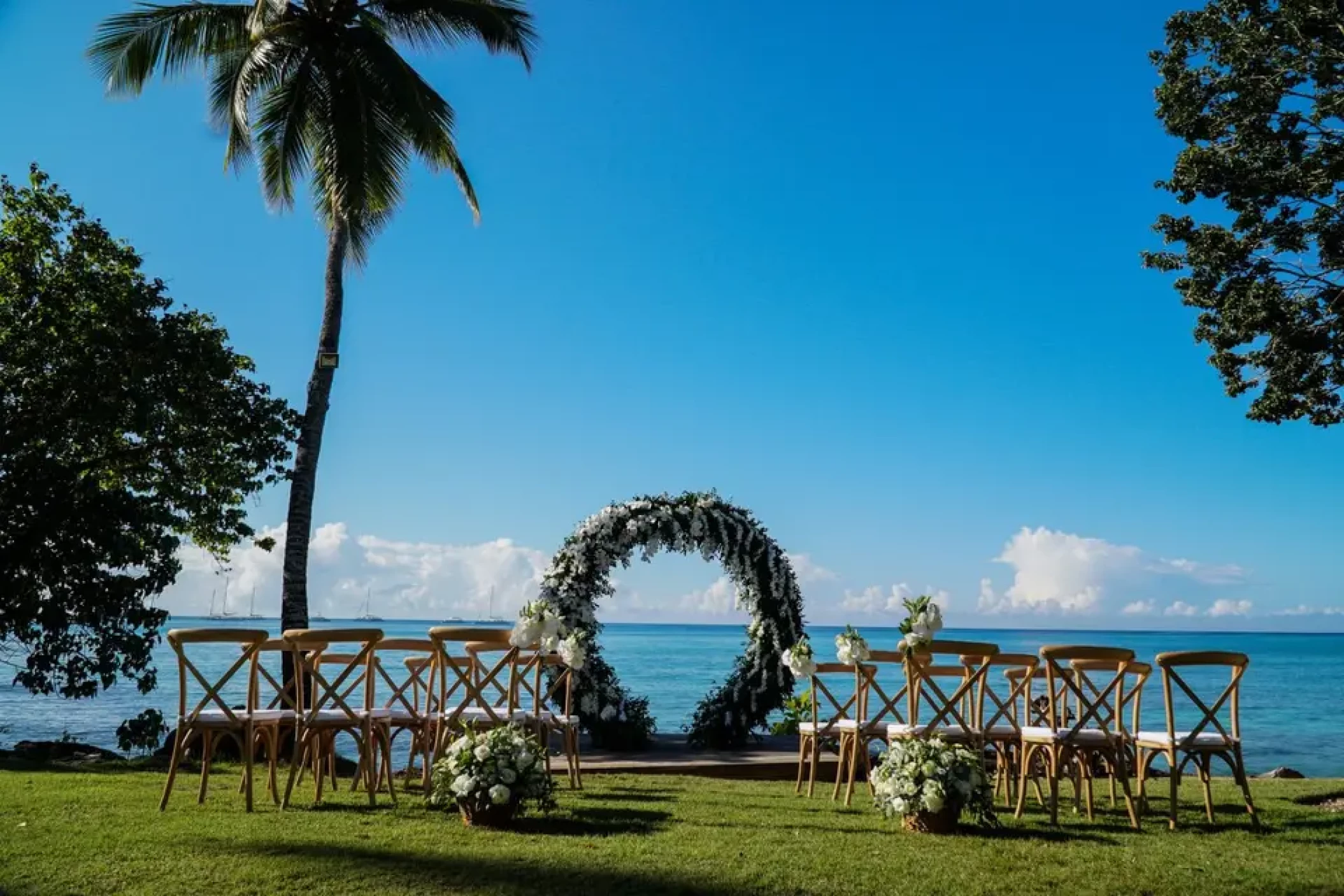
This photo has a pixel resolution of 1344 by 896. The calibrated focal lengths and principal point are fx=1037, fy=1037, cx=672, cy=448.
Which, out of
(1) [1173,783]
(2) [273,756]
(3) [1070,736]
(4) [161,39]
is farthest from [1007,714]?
(4) [161,39]

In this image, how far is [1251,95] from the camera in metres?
10.2

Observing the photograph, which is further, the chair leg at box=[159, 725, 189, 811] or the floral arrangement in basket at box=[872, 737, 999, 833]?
the chair leg at box=[159, 725, 189, 811]

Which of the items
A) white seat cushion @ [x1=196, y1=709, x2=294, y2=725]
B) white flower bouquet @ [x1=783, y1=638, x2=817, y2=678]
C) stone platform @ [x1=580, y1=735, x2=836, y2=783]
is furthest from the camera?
stone platform @ [x1=580, y1=735, x2=836, y2=783]

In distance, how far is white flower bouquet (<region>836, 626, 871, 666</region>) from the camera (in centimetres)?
745

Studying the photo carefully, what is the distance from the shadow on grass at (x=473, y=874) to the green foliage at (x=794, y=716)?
8.16 meters

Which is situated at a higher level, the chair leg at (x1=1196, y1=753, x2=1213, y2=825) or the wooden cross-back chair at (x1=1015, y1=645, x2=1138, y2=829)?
the wooden cross-back chair at (x1=1015, y1=645, x2=1138, y2=829)

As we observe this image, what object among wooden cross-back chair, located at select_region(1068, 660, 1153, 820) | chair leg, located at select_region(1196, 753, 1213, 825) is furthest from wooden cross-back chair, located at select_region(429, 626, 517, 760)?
chair leg, located at select_region(1196, 753, 1213, 825)

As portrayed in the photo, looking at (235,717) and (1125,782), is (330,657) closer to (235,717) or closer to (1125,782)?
(235,717)

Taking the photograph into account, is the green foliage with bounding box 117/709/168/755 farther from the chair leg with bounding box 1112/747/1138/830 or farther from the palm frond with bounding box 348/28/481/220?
the chair leg with bounding box 1112/747/1138/830

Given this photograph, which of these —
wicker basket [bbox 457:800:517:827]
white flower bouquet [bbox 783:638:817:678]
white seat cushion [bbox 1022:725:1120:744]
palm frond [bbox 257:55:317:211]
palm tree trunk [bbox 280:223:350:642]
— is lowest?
wicker basket [bbox 457:800:517:827]

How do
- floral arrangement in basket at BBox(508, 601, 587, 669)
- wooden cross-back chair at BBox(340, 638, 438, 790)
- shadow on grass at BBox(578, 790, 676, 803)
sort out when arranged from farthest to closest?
shadow on grass at BBox(578, 790, 676, 803)
wooden cross-back chair at BBox(340, 638, 438, 790)
floral arrangement in basket at BBox(508, 601, 587, 669)

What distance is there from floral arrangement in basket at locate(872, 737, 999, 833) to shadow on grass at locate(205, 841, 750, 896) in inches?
75.9

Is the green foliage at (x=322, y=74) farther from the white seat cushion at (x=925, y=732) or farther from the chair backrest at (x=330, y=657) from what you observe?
the white seat cushion at (x=925, y=732)

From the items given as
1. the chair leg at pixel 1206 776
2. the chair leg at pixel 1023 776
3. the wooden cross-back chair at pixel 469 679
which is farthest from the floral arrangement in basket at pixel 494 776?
the chair leg at pixel 1206 776
